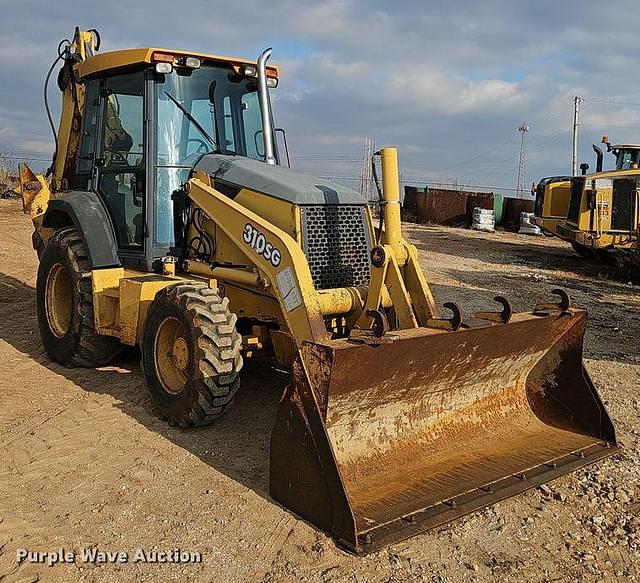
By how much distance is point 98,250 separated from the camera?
20.0 feet

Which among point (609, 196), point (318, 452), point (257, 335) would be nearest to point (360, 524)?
point (318, 452)

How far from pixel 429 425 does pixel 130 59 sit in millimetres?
3840

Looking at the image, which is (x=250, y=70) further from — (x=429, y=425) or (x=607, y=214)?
(x=607, y=214)

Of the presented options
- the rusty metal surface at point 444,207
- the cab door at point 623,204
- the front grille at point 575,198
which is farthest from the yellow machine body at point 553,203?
the rusty metal surface at point 444,207

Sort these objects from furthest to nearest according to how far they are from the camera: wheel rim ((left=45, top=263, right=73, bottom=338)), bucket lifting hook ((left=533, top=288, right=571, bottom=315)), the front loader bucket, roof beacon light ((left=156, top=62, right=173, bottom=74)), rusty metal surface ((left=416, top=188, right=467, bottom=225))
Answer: rusty metal surface ((left=416, top=188, right=467, bottom=225)), wheel rim ((left=45, top=263, right=73, bottom=338)), roof beacon light ((left=156, top=62, right=173, bottom=74)), bucket lifting hook ((left=533, top=288, right=571, bottom=315)), the front loader bucket

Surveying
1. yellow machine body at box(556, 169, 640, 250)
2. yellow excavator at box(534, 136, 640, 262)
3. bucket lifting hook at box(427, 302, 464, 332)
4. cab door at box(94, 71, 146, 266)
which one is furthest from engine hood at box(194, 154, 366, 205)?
yellow machine body at box(556, 169, 640, 250)

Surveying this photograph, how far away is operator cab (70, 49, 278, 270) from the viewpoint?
228 inches

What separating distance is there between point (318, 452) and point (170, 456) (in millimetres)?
1336

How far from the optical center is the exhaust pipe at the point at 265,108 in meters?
5.36

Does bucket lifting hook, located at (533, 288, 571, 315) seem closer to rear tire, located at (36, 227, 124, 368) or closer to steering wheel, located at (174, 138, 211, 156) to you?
steering wheel, located at (174, 138, 211, 156)

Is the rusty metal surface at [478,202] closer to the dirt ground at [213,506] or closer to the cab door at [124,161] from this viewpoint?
the dirt ground at [213,506]

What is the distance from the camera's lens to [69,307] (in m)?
6.79

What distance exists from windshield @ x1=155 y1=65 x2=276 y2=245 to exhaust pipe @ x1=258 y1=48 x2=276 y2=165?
283mm

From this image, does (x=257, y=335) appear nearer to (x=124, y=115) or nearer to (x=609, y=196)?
(x=124, y=115)
